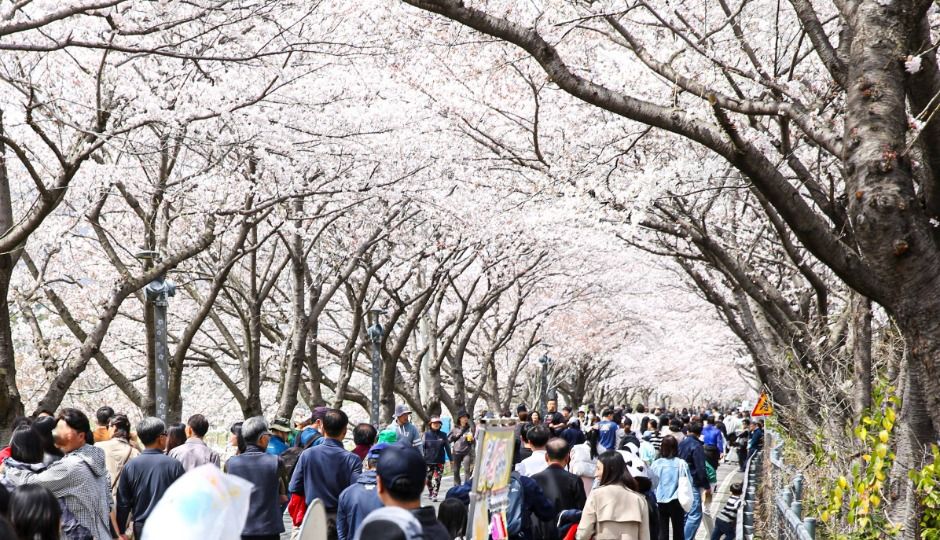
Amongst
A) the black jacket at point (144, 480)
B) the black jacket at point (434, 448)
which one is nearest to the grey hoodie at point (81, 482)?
the black jacket at point (144, 480)

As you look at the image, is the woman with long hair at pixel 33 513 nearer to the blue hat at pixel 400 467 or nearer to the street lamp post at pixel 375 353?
the blue hat at pixel 400 467

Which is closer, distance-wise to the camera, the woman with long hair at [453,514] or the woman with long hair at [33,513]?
the woman with long hair at [33,513]

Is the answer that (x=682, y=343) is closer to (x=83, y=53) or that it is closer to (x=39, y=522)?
(x=83, y=53)

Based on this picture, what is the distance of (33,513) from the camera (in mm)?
3582

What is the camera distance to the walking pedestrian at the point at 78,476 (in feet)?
18.7

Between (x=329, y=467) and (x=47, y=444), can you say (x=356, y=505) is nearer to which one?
(x=329, y=467)

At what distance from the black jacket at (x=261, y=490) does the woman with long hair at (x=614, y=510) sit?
6.99 feet

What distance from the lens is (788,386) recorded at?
46.9ft

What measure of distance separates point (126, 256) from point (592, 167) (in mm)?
14090

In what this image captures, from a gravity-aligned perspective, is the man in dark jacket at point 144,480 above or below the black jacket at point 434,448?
below

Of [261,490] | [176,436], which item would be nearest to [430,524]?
[261,490]

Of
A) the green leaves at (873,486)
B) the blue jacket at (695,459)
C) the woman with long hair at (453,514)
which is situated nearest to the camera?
the woman with long hair at (453,514)

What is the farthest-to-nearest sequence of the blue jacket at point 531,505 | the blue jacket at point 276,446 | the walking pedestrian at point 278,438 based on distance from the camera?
1. the blue jacket at point 276,446
2. the walking pedestrian at point 278,438
3. the blue jacket at point 531,505

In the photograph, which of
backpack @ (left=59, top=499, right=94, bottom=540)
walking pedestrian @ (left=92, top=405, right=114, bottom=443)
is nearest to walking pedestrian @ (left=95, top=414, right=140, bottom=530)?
walking pedestrian @ (left=92, top=405, right=114, bottom=443)
